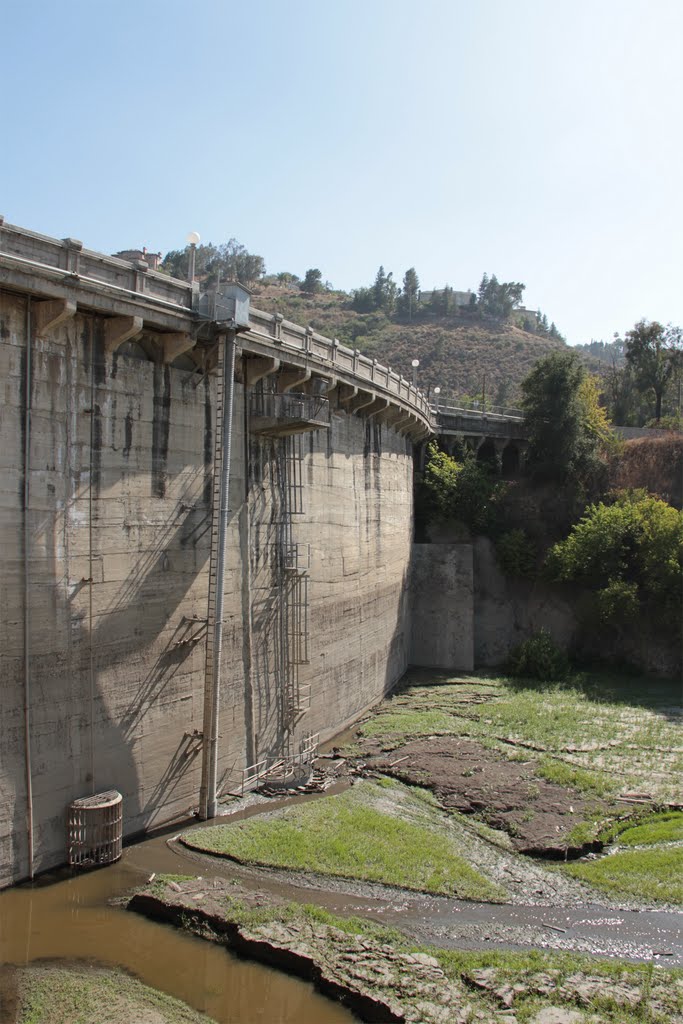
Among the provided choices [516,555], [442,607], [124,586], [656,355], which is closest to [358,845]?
[124,586]

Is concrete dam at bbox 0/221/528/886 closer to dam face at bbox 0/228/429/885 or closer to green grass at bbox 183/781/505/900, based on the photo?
dam face at bbox 0/228/429/885

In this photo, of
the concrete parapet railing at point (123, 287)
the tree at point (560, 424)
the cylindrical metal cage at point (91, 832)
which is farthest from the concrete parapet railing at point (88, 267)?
the tree at point (560, 424)

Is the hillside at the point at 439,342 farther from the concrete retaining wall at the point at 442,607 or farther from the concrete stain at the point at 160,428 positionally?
the concrete stain at the point at 160,428

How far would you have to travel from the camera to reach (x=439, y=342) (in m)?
108

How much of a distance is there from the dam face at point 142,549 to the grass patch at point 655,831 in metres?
8.33

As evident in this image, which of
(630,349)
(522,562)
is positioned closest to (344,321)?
(630,349)

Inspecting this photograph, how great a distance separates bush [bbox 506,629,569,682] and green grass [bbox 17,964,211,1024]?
25.6 m

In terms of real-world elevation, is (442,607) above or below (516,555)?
below

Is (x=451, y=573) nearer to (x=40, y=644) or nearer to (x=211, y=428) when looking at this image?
(x=211, y=428)

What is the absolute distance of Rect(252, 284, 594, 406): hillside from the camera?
9838cm

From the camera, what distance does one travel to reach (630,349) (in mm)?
58469

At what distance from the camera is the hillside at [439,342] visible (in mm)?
98375

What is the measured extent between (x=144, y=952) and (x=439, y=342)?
101 metres

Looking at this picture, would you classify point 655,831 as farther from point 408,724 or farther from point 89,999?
point 89,999
